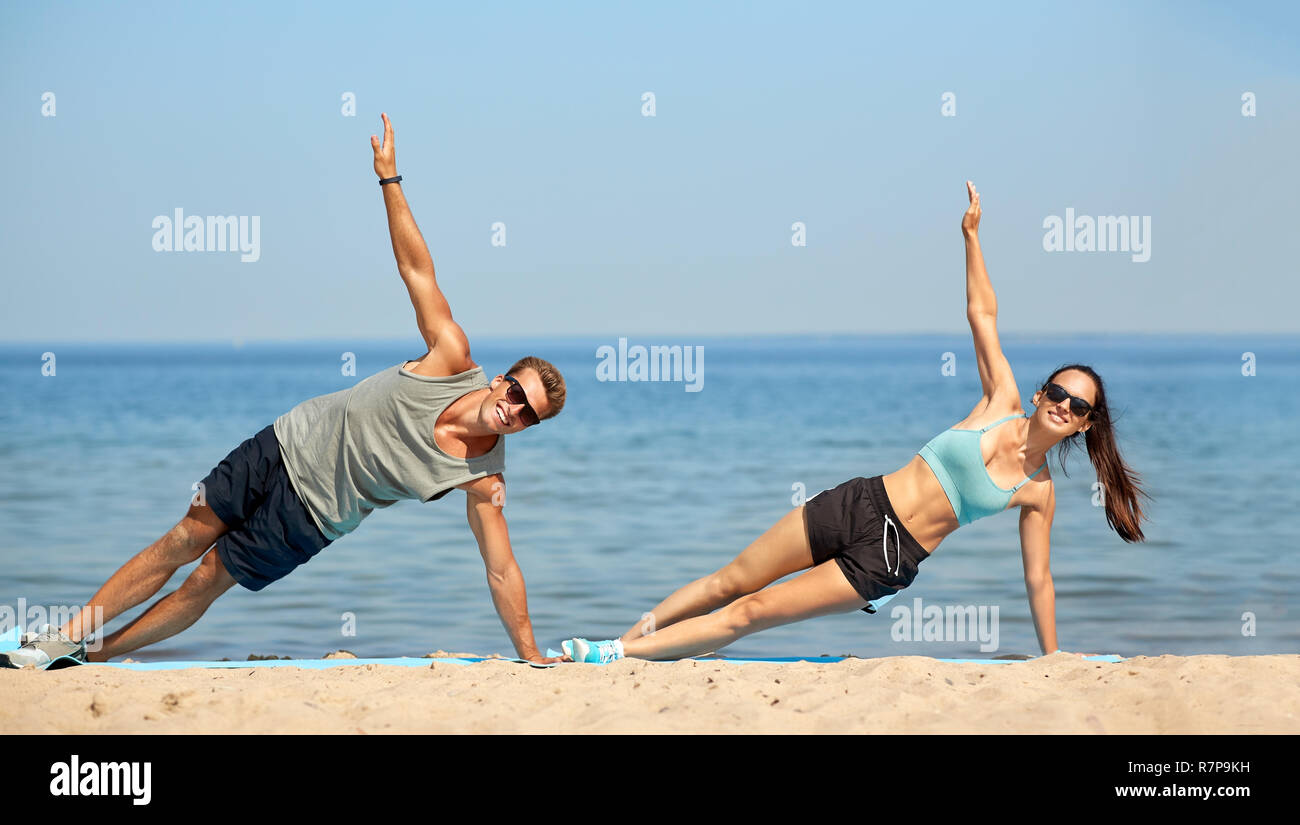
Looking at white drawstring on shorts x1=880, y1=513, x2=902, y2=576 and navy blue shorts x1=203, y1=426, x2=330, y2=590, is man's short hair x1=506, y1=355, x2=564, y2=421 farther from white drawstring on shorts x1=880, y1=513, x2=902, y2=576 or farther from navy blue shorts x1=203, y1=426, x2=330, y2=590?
white drawstring on shorts x1=880, y1=513, x2=902, y2=576

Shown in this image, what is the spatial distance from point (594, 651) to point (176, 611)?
1920 mm

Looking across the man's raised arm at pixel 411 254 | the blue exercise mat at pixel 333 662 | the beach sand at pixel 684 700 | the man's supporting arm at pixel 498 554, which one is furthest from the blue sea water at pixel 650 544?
the man's raised arm at pixel 411 254

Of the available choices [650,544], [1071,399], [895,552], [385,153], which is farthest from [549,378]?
[650,544]

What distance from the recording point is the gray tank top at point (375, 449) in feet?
15.2

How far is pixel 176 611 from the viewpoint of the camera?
4.95 m

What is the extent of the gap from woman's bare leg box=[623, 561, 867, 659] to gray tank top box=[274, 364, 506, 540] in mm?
1073

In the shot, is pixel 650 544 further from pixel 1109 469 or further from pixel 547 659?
pixel 1109 469

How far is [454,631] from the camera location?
6949 millimetres

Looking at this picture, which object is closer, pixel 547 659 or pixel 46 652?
pixel 46 652

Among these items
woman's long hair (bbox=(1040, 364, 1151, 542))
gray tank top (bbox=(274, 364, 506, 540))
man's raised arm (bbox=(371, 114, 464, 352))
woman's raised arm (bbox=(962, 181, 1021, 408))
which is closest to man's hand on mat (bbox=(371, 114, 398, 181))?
man's raised arm (bbox=(371, 114, 464, 352))

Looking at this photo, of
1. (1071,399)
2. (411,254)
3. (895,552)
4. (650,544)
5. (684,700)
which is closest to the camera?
(684,700)

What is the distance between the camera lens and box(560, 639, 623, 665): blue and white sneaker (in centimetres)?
473

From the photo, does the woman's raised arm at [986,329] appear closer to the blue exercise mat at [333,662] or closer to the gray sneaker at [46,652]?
the blue exercise mat at [333,662]

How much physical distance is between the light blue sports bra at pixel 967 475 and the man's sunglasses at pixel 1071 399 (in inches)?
7.2
